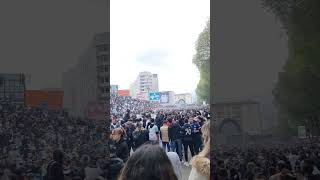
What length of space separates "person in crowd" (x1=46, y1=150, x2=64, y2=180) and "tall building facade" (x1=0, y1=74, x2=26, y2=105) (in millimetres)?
736

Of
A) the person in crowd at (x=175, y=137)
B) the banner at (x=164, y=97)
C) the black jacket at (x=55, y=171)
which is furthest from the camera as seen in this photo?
the banner at (x=164, y=97)

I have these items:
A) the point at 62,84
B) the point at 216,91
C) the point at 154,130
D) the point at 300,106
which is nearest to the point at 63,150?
the point at 62,84

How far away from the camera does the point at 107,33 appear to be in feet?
19.1

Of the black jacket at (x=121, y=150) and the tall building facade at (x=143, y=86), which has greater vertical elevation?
the tall building facade at (x=143, y=86)

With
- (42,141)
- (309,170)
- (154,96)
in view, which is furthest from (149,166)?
(154,96)

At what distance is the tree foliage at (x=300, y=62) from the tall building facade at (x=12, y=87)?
3055mm

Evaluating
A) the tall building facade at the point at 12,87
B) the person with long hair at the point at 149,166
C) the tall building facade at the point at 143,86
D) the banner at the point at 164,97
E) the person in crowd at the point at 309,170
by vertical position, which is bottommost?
the person in crowd at the point at 309,170

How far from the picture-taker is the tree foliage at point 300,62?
5.93 meters

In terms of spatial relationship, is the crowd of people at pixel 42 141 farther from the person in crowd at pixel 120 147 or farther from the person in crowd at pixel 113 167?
the person in crowd at pixel 120 147

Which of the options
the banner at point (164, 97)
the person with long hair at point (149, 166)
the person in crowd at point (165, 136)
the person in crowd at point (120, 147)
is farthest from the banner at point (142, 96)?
the person with long hair at point (149, 166)

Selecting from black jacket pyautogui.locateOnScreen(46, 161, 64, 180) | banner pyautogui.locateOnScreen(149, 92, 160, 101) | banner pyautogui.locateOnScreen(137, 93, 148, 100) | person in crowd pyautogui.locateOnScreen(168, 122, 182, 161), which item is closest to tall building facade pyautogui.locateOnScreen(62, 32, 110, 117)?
black jacket pyautogui.locateOnScreen(46, 161, 64, 180)

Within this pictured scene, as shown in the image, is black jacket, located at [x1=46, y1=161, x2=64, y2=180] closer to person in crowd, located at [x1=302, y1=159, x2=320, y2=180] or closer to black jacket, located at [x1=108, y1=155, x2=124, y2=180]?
black jacket, located at [x1=108, y1=155, x2=124, y2=180]

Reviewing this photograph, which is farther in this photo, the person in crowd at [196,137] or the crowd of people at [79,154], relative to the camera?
the person in crowd at [196,137]

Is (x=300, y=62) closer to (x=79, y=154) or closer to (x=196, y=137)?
(x=79, y=154)
